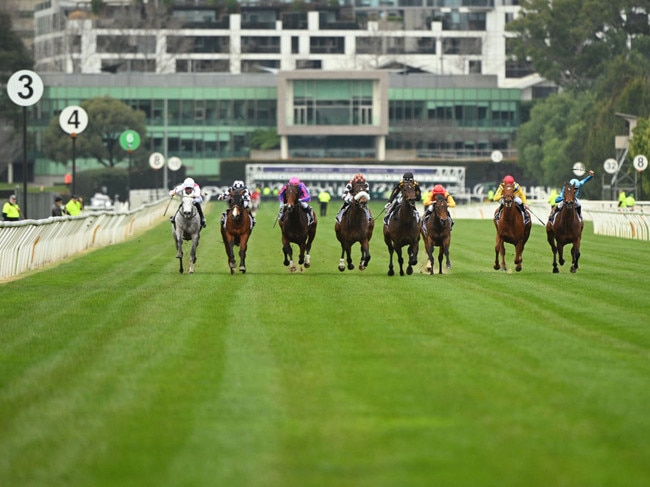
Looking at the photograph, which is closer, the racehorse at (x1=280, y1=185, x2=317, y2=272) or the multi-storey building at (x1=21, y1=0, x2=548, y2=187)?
the racehorse at (x1=280, y1=185, x2=317, y2=272)

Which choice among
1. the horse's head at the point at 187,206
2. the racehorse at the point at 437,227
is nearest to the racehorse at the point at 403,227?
the racehorse at the point at 437,227

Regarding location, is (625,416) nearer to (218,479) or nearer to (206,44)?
(218,479)

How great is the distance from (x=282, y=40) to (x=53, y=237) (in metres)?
128

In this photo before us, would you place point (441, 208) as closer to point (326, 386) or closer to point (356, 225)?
point (356, 225)

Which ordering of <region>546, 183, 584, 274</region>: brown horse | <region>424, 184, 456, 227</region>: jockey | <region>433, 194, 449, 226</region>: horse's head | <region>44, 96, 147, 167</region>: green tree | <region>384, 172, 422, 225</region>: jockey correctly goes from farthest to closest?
1. <region>44, 96, 147, 167</region>: green tree
2. <region>546, 183, 584, 274</region>: brown horse
3. <region>424, 184, 456, 227</region>: jockey
4. <region>433, 194, 449, 226</region>: horse's head
5. <region>384, 172, 422, 225</region>: jockey

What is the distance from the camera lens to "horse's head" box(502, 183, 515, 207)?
27.7 meters

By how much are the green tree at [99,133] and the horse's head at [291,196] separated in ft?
300

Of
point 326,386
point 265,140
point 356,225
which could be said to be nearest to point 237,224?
point 356,225

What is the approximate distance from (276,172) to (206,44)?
4886 centimetres

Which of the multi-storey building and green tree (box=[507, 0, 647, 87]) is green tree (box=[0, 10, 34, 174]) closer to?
the multi-storey building

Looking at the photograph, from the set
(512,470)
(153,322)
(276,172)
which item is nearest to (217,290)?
(153,322)

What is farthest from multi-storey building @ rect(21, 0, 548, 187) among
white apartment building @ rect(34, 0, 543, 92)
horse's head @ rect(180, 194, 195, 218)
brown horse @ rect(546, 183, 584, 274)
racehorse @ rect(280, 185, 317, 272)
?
brown horse @ rect(546, 183, 584, 274)

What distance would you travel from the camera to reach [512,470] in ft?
28.8

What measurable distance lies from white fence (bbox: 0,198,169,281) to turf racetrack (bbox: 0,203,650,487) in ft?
13.0
